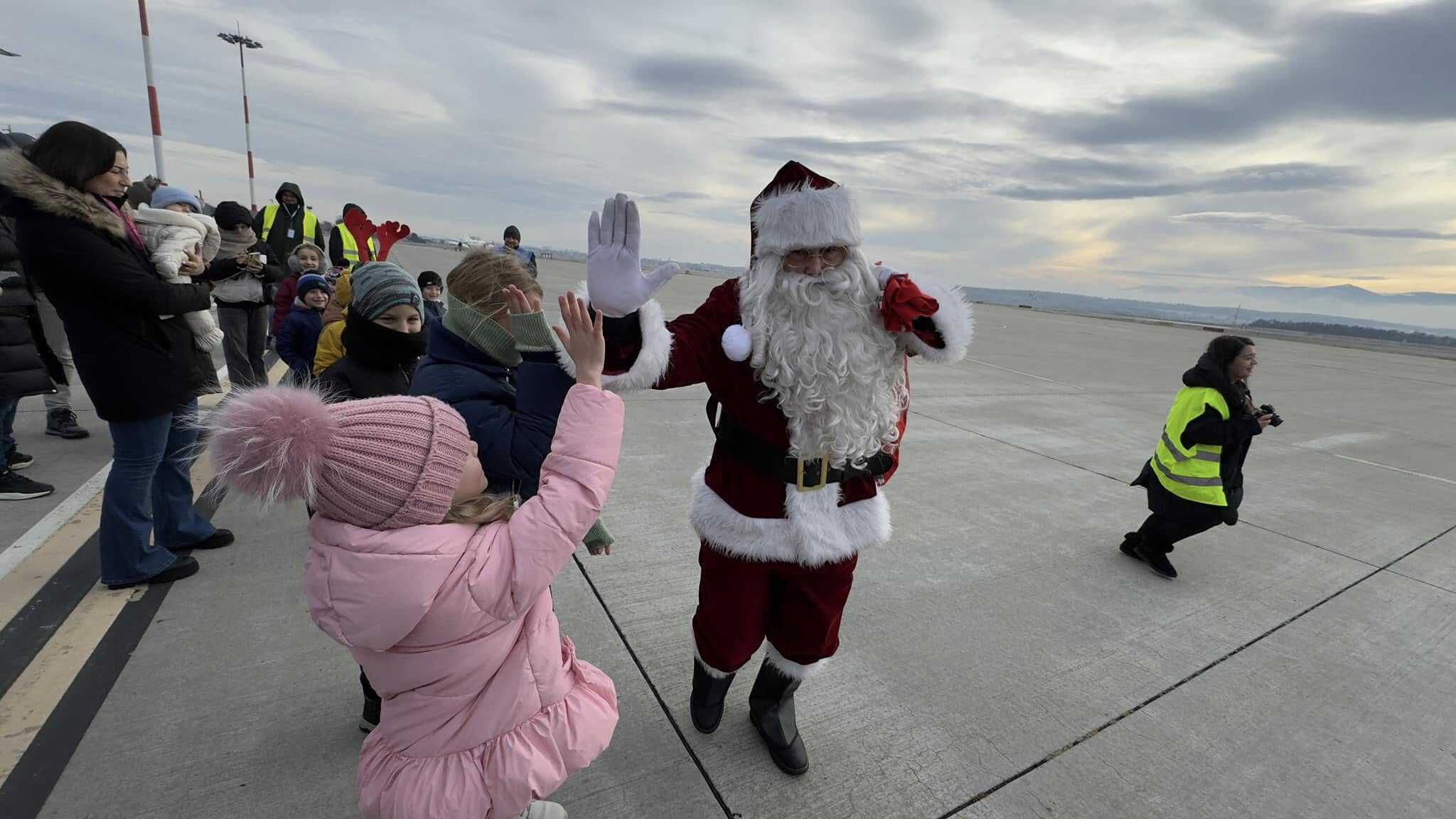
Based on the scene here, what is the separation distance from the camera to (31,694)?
78.8 inches

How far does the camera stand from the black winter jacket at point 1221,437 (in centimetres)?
322

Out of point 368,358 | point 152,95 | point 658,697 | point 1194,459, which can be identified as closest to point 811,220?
point 368,358

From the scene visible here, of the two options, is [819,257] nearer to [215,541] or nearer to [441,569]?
[441,569]

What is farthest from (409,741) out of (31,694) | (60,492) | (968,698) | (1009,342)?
(1009,342)

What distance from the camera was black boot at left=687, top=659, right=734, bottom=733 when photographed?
2.07 m

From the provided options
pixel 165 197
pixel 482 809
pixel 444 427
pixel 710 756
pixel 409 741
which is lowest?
pixel 710 756

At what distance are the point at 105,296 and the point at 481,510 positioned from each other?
7.02 ft

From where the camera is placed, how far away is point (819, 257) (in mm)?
1817

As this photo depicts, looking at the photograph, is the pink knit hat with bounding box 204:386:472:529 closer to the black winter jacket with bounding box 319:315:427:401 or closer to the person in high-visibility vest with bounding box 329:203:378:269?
the black winter jacket with bounding box 319:315:427:401

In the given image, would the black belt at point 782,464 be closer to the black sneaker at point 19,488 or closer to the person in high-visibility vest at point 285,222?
the black sneaker at point 19,488

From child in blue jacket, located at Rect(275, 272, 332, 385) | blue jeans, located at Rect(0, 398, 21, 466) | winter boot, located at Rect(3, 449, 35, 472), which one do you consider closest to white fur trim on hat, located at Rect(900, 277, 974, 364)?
child in blue jacket, located at Rect(275, 272, 332, 385)

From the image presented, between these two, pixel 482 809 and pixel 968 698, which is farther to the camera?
pixel 968 698

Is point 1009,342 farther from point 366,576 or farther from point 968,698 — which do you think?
point 366,576

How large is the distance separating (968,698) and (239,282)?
538cm
